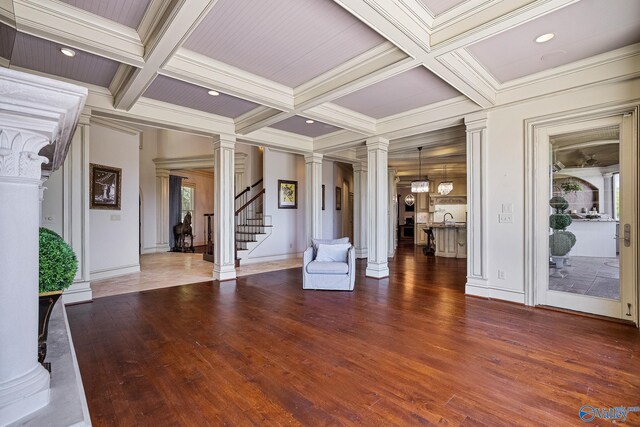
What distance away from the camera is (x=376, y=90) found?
4094mm

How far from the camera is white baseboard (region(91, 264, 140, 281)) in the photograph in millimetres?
5543

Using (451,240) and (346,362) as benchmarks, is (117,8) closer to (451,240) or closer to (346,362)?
(346,362)

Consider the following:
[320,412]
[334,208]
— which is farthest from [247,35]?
[334,208]

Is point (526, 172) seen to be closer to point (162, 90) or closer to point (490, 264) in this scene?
point (490, 264)

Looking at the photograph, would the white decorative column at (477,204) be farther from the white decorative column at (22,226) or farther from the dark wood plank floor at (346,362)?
the white decorative column at (22,226)

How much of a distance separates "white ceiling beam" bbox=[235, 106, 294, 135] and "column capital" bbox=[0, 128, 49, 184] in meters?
3.47

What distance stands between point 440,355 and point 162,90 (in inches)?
176

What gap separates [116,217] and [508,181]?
22.4 feet

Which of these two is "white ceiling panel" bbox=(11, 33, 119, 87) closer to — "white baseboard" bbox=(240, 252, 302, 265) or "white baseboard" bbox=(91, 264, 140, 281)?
"white baseboard" bbox=(91, 264, 140, 281)

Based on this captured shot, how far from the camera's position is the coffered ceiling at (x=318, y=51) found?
8.08 feet

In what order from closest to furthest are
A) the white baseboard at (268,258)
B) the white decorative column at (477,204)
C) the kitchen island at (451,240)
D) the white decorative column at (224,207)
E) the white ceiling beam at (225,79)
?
the white ceiling beam at (225,79)
the white decorative column at (477,204)
the white decorative column at (224,207)
the white baseboard at (268,258)
the kitchen island at (451,240)

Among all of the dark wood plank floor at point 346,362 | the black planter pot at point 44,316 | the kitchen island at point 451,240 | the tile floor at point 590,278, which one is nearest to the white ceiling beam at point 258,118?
the dark wood plank floor at point 346,362
